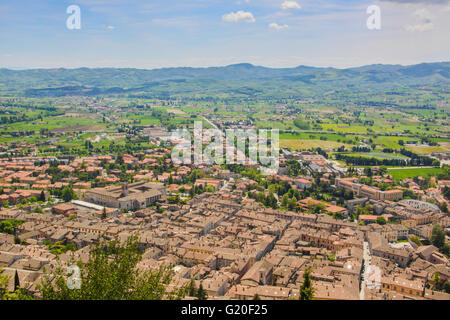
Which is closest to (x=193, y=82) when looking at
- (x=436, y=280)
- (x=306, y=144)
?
(x=306, y=144)

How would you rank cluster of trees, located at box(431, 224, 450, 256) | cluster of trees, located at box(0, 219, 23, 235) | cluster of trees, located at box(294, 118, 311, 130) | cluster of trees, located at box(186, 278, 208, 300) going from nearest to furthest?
cluster of trees, located at box(186, 278, 208, 300) → cluster of trees, located at box(431, 224, 450, 256) → cluster of trees, located at box(0, 219, 23, 235) → cluster of trees, located at box(294, 118, 311, 130)

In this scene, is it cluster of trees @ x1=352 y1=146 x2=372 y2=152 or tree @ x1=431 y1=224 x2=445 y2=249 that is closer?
tree @ x1=431 y1=224 x2=445 y2=249

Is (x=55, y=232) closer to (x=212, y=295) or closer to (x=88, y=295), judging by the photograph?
(x=212, y=295)

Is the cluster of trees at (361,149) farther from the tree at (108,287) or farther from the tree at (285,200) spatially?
the tree at (108,287)

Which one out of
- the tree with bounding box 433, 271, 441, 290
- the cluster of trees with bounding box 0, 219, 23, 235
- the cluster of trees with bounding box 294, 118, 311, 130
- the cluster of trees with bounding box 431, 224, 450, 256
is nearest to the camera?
the tree with bounding box 433, 271, 441, 290

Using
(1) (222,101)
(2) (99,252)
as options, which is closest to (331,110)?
(1) (222,101)

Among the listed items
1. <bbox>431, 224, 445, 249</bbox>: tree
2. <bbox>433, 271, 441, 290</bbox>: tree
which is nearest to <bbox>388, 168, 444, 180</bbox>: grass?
<bbox>431, 224, 445, 249</bbox>: tree

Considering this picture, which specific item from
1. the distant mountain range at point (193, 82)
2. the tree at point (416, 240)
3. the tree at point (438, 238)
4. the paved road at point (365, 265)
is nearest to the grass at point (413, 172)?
the tree at point (416, 240)

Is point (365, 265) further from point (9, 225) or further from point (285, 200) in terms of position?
point (9, 225)

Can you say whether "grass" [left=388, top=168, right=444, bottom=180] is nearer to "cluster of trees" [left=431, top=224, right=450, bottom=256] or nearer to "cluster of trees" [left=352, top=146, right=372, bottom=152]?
"cluster of trees" [left=352, top=146, right=372, bottom=152]
